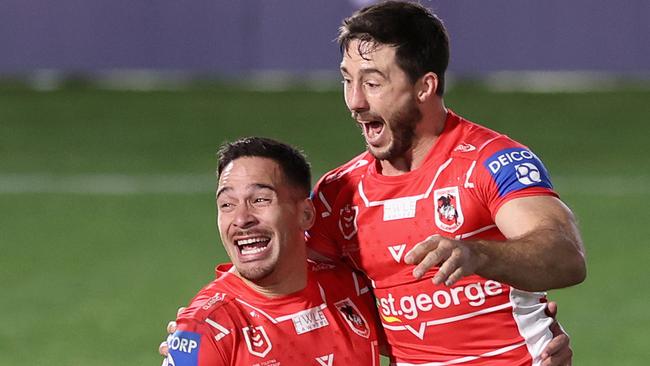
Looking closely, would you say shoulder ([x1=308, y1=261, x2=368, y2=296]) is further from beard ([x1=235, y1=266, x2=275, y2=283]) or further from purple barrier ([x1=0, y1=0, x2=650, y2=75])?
purple barrier ([x1=0, y1=0, x2=650, y2=75])

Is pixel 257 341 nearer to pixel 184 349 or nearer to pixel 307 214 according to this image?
pixel 184 349

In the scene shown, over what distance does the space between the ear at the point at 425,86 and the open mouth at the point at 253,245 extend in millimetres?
876

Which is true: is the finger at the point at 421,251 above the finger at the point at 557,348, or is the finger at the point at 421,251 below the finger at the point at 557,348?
above

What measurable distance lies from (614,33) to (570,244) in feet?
47.3

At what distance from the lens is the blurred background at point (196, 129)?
1059 cm

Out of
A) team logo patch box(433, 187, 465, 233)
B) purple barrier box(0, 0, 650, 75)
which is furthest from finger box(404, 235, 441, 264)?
purple barrier box(0, 0, 650, 75)

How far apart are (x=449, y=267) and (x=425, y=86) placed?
144 centimetres

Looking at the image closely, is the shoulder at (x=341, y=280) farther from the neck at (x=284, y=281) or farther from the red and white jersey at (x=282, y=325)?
the neck at (x=284, y=281)

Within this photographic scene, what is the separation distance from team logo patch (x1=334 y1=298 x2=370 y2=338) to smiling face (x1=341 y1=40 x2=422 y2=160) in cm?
73

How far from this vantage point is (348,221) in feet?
19.0

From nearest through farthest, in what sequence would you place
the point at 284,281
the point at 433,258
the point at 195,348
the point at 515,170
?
the point at 433,258 → the point at 515,170 → the point at 195,348 → the point at 284,281

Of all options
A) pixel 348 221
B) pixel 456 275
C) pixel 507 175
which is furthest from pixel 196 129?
pixel 456 275

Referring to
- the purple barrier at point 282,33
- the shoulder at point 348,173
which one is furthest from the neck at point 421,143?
the purple barrier at point 282,33

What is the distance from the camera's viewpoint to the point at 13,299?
10820mm
